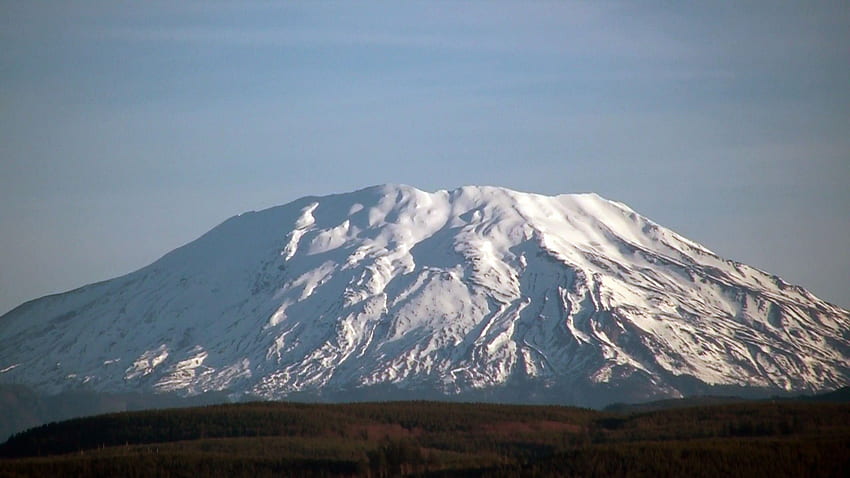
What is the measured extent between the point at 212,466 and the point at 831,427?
121 feet

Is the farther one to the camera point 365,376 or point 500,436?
point 365,376

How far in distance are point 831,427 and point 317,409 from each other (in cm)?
3844

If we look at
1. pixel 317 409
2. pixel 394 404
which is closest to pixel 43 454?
pixel 317 409

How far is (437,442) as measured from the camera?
360ft

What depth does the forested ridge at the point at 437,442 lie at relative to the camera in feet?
295

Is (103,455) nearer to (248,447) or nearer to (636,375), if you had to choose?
(248,447)

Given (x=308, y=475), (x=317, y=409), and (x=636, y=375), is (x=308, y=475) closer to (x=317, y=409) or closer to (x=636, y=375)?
(x=317, y=409)

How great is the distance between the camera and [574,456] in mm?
91750

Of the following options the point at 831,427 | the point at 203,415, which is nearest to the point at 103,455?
the point at 203,415

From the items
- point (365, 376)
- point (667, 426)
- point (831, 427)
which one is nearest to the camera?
point (831, 427)

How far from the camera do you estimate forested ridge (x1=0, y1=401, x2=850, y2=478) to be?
90.0 metres

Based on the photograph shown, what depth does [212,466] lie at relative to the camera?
314ft

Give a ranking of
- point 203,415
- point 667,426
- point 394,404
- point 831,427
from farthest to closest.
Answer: point 394,404 < point 203,415 < point 667,426 < point 831,427

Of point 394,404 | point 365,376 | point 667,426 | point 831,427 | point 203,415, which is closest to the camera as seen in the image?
point 831,427
